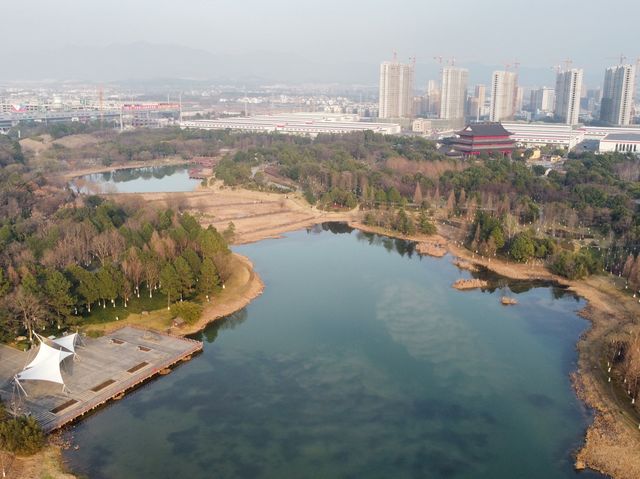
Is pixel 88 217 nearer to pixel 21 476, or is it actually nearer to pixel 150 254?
pixel 150 254

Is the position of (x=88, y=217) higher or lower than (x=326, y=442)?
higher

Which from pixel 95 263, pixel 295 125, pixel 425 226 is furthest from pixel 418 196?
pixel 295 125

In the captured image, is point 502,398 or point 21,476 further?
point 502,398

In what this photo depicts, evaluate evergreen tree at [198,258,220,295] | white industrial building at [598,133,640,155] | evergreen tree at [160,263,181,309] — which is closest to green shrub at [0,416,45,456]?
evergreen tree at [160,263,181,309]

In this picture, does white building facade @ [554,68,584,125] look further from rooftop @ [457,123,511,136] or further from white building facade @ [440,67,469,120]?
rooftop @ [457,123,511,136]

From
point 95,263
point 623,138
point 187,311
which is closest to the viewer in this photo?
point 187,311

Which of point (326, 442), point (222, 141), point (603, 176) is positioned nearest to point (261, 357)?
point (326, 442)

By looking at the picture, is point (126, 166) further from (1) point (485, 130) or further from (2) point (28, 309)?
(2) point (28, 309)
